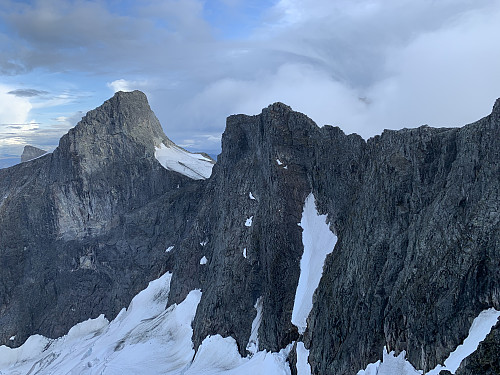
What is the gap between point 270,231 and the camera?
59094 mm

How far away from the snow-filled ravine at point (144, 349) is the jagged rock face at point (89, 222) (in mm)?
4650

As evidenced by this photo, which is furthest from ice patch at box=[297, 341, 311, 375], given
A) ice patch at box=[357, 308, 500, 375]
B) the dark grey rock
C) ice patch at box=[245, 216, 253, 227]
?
ice patch at box=[245, 216, 253, 227]

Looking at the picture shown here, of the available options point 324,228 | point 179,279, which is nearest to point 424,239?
point 324,228

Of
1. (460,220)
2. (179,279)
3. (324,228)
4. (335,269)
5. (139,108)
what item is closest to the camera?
(460,220)

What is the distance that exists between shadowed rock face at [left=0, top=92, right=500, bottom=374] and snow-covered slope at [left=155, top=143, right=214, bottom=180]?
532cm

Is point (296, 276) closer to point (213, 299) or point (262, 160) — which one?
point (213, 299)

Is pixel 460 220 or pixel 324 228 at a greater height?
pixel 460 220

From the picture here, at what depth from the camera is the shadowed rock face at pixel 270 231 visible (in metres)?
28.5

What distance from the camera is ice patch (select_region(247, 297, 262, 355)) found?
56287mm

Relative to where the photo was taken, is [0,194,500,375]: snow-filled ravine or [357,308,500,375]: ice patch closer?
[357,308,500,375]: ice patch

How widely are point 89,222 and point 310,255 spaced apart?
7703cm

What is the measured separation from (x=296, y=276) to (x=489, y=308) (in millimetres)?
30453

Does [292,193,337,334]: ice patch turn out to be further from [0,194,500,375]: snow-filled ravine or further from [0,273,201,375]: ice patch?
[0,273,201,375]: ice patch

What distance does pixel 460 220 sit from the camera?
28203 millimetres
